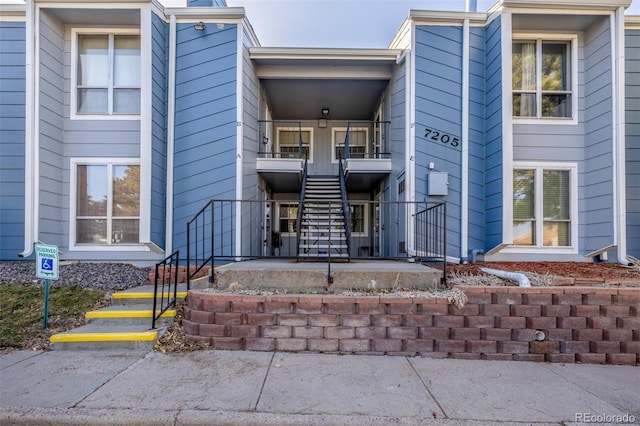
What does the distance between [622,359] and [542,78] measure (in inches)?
220

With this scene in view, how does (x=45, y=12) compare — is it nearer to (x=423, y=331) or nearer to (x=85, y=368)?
(x=85, y=368)

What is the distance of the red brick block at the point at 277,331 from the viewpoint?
3758 mm

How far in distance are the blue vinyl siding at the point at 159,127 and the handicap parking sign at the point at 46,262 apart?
1.81m

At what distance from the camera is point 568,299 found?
3.82 meters

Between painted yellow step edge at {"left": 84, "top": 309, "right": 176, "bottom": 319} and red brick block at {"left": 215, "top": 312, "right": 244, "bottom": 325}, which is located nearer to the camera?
red brick block at {"left": 215, "top": 312, "right": 244, "bottom": 325}

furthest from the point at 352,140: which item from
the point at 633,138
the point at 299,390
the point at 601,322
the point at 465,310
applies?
the point at 299,390

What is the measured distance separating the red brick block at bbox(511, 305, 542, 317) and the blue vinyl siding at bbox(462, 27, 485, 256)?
3.05 meters

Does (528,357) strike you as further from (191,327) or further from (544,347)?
(191,327)

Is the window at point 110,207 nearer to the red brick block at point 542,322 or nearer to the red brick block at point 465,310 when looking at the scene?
the red brick block at point 465,310

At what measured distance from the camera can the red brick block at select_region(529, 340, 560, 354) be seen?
12.2ft

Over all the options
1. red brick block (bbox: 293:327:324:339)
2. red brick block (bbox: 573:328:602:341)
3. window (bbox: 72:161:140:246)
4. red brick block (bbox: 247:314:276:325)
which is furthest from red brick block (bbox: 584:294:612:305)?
window (bbox: 72:161:140:246)

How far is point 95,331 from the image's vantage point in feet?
13.1

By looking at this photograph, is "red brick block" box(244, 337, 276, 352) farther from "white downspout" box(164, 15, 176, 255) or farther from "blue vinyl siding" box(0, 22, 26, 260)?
"blue vinyl siding" box(0, 22, 26, 260)

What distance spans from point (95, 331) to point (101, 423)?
189cm
